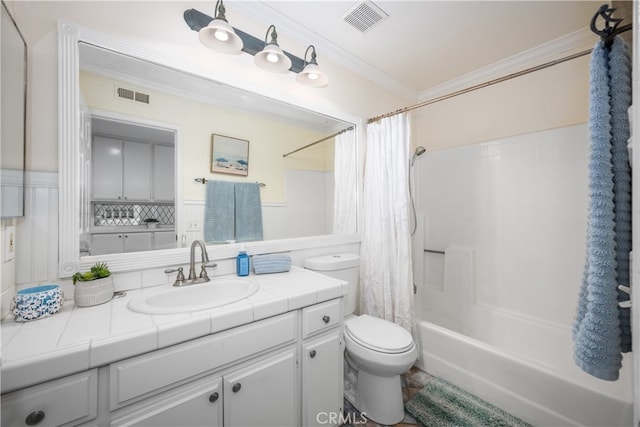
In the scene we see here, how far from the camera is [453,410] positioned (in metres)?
1.48

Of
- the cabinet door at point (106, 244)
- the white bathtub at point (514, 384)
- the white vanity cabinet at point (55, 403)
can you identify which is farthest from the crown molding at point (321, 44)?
the white bathtub at point (514, 384)

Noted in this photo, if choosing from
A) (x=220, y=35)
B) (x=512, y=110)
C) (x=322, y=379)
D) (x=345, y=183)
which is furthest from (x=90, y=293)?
(x=512, y=110)

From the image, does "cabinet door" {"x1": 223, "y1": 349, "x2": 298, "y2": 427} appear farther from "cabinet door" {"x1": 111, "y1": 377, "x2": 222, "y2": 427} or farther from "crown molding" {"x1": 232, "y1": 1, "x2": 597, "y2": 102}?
"crown molding" {"x1": 232, "y1": 1, "x2": 597, "y2": 102}

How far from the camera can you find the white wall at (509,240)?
178 cm

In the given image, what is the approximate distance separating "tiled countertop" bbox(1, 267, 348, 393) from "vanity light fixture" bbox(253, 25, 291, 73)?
3.94ft

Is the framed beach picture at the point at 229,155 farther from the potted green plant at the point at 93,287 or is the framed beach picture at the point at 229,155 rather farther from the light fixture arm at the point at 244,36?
the potted green plant at the point at 93,287

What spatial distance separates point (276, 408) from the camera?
1.05 meters

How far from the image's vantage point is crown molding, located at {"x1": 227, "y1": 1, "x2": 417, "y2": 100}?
150 centimetres

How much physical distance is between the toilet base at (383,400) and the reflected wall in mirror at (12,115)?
1.77 metres

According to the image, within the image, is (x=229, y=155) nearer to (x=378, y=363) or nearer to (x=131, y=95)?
(x=131, y=95)

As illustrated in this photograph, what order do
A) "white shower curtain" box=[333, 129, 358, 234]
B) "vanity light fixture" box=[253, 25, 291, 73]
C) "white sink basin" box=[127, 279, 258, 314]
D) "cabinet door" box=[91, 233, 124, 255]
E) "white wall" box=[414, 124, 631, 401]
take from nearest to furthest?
"white sink basin" box=[127, 279, 258, 314], "cabinet door" box=[91, 233, 124, 255], "vanity light fixture" box=[253, 25, 291, 73], "white wall" box=[414, 124, 631, 401], "white shower curtain" box=[333, 129, 358, 234]

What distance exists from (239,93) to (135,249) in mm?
1033

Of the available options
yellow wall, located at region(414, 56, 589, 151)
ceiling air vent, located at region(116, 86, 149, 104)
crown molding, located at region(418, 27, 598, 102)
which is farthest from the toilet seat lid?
crown molding, located at region(418, 27, 598, 102)

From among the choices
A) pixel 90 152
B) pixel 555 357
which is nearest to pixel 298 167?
pixel 90 152
